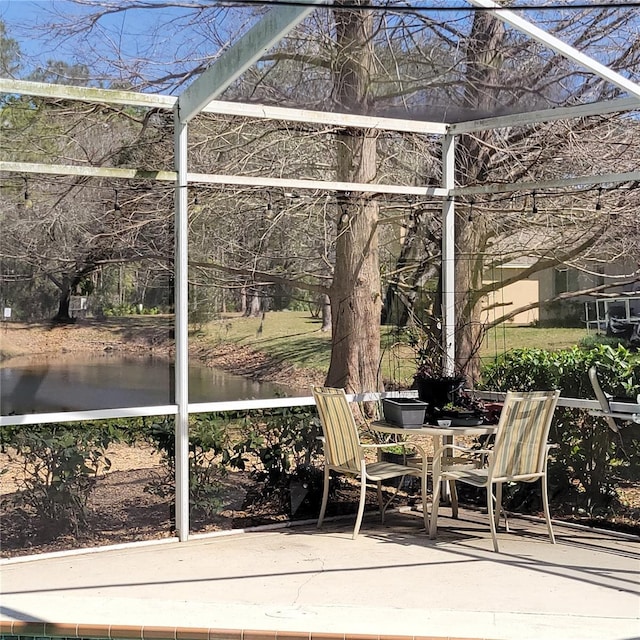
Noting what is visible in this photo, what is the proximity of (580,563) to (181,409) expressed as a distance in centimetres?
259

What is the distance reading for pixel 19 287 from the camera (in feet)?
18.5

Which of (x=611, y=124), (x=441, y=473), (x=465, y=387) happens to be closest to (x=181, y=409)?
(x=441, y=473)

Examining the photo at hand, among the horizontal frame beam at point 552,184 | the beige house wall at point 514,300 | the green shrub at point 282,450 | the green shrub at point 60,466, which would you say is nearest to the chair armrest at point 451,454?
the green shrub at point 282,450

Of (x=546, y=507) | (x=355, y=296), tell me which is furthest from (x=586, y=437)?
(x=355, y=296)

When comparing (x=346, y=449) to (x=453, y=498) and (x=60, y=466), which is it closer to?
(x=453, y=498)

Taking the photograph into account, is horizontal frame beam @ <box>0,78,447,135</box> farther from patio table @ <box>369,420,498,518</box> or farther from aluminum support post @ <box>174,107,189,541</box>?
patio table @ <box>369,420,498,518</box>

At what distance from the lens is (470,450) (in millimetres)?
6254

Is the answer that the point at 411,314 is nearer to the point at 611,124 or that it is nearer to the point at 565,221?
the point at 565,221

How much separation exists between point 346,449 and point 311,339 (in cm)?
112

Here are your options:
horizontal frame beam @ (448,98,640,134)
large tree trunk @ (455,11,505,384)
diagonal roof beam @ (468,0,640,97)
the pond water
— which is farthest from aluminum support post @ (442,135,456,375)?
diagonal roof beam @ (468,0,640,97)

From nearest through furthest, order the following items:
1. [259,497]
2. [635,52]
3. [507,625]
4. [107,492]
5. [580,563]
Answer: [507,625] → [580,563] → [107,492] → [259,497] → [635,52]

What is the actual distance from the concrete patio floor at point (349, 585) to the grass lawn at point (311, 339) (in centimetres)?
118

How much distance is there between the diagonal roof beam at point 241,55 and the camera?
4.59 metres

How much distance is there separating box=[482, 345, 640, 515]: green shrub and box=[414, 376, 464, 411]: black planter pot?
0.81 meters
